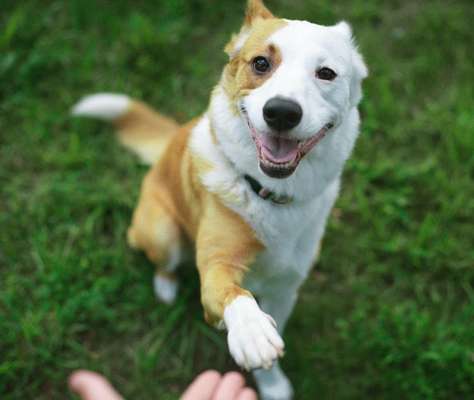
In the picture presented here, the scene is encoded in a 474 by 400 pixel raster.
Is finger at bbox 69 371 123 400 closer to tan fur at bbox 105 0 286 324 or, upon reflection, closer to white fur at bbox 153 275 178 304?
tan fur at bbox 105 0 286 324

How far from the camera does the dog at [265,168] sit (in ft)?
6.13

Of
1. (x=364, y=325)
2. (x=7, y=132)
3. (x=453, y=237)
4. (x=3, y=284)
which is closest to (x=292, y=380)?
(x=364, y=325)

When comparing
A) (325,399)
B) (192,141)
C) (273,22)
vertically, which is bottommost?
(325,399)

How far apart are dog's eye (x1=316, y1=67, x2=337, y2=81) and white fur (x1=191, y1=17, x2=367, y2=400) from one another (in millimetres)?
19

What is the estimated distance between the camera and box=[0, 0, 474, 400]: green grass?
295 centimetres

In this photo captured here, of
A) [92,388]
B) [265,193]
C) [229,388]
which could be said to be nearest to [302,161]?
[265,193]

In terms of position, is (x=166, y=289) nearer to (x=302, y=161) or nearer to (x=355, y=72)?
(x=302, y=161)

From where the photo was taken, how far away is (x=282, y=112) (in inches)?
72.2

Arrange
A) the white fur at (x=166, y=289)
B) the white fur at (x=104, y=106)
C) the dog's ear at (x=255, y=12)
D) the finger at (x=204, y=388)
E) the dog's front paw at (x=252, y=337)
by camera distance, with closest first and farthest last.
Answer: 1. the dog's front paw at (x=252, y=337)
2. the finger at (x=204, y=388)
3. the dog's ear at (x=255, y=12)
4. the white fur at (x=166, y=289)
5. the white fur at (x=104, y=106)

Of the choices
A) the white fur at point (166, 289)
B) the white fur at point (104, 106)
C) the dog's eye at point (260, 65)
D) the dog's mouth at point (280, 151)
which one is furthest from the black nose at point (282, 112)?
the white fur at point (104, 106)

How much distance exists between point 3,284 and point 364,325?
206 cm

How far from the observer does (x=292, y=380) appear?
2.96 m

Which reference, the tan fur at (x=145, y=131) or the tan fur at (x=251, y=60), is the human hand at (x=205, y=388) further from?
the tan fur at (x=145, y=131)

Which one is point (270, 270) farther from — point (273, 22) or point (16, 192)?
point (16, 192)
